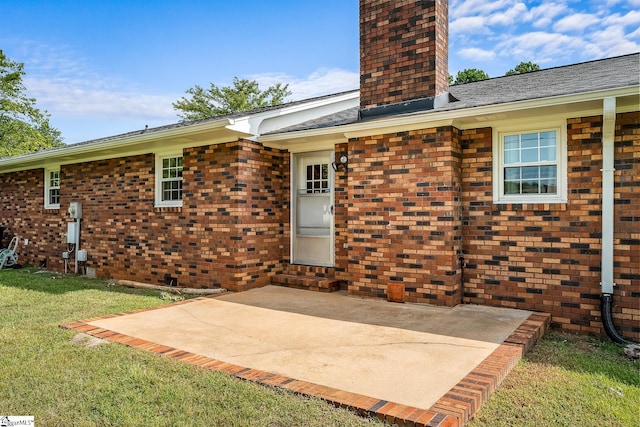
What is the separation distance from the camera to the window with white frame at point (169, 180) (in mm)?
8711

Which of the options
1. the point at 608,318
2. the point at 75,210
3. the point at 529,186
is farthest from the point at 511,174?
the point at 75,210

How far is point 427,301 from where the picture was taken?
6.16 m

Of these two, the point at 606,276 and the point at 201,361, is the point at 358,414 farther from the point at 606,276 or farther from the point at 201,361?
the point at 606,276

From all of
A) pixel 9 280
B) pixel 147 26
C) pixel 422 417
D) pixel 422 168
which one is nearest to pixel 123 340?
pixel 422 417

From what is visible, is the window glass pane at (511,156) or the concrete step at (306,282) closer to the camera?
the window glass pane at (511,156)

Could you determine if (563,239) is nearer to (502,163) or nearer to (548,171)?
(548,171)

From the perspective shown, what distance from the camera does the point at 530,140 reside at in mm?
5789

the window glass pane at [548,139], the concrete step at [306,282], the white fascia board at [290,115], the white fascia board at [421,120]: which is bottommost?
the concrete step at [306,282]

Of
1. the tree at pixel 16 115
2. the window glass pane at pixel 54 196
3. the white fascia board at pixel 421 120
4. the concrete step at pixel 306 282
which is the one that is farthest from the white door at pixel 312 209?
the tree at pixel 16 115

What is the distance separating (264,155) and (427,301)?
Answer: 398cm

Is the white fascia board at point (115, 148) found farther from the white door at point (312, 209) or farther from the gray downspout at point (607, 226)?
the gray downspout at point (607, 226)

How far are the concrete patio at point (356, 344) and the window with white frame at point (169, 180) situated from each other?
113 inches

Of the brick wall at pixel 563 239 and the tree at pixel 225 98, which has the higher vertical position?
the tree at pixel 225 98

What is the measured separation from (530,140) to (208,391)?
5055mm
